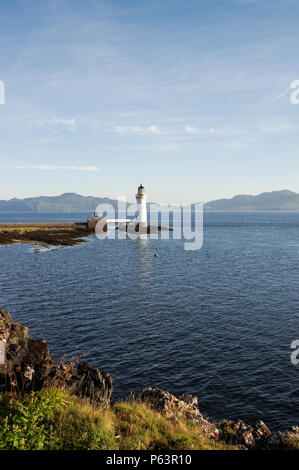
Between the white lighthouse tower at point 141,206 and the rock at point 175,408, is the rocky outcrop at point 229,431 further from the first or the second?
the white lighthouse tower at point 141,206

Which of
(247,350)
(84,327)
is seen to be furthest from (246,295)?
(84,327)

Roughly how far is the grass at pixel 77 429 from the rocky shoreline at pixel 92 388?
1.63m

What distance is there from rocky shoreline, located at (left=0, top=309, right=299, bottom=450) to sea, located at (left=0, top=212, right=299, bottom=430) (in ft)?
6.98

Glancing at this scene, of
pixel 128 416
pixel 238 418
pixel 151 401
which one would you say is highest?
pixel 128 416

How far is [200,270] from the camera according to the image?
51.8 metres

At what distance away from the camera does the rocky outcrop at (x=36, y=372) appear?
1400cm

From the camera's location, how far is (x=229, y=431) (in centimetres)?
1256

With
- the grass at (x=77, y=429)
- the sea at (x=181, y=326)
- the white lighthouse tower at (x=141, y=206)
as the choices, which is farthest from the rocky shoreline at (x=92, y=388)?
the white lighthouse tower at (x=141, y=206)

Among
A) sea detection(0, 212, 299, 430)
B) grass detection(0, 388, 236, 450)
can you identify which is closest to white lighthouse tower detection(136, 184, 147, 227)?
sea detection(0, 212, 299, 430)

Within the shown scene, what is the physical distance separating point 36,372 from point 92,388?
9.26ft

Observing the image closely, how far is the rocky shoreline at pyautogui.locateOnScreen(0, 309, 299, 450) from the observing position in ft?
39.1
